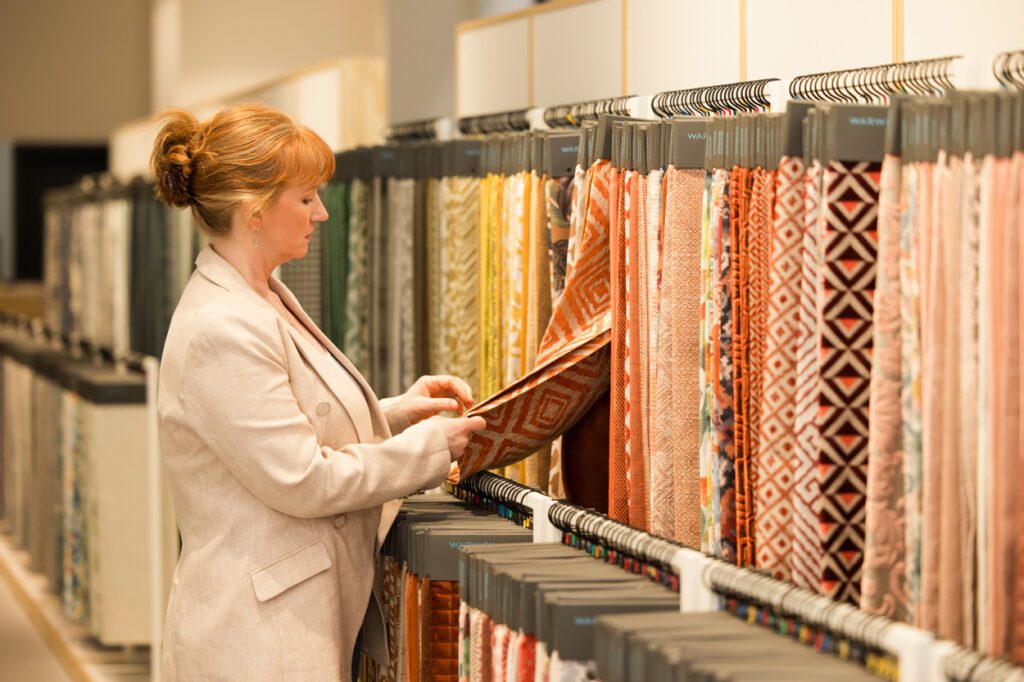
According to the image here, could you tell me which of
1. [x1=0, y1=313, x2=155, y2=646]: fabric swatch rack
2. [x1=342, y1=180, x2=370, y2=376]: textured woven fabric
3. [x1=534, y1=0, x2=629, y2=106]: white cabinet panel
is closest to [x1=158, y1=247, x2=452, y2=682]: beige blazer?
[x1=342, y1=180, x2=370, y2=376]: textured woven fabric

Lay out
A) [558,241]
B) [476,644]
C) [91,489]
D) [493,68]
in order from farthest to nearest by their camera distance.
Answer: [91,489]
[493,68]
[558,241]
[476,644]

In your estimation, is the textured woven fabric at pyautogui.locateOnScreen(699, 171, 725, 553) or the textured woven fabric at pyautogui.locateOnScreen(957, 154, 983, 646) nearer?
the textured woven fabric at pyautogui.locateOnScreen(957, 154, 983, 646)

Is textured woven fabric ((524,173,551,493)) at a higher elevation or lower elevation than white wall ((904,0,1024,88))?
lower

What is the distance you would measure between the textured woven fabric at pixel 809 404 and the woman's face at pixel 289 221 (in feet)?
3.52

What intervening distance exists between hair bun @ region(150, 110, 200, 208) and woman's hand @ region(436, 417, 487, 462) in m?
0.64

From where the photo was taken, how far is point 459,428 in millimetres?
2787

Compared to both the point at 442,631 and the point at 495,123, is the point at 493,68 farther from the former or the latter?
the point at 442,631

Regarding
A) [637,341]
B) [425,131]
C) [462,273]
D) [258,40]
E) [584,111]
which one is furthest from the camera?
[258,40]

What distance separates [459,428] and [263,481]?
0.38 meters

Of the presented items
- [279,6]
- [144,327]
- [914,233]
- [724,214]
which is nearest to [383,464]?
[724,214]

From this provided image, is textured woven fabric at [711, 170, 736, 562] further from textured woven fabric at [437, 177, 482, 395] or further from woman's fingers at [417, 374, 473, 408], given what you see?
textured woven fabric at [437, 177, 482, 395]

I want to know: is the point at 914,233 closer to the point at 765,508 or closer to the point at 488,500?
the point at 765,508

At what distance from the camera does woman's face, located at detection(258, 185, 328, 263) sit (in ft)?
9.07

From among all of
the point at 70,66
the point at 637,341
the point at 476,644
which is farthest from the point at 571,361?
the point at 70,66
